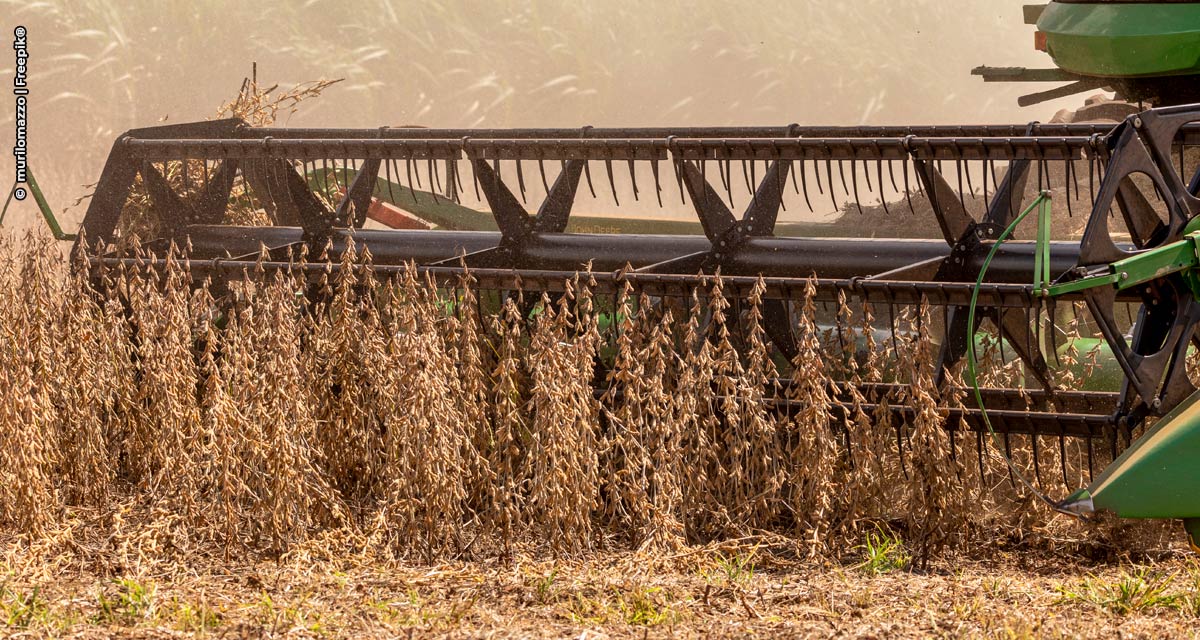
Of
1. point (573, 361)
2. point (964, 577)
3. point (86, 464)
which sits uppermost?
point (573, 361)

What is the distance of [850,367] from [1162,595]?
1167 millimetres

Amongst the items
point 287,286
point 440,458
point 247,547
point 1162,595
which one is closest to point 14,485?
point 247,547

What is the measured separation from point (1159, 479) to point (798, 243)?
6.25 ft

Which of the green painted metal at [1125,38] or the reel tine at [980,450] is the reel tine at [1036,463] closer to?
the reel tine at [980,450]

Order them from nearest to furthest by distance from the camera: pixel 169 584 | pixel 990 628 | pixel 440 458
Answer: pixel 990 628
pixel 169 584
pixel 440 458

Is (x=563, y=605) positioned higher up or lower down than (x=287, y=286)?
lower down

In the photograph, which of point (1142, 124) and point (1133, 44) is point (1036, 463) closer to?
point (1142, 124)

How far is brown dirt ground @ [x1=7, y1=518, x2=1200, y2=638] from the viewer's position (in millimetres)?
3406

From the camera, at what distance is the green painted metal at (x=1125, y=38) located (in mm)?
5215

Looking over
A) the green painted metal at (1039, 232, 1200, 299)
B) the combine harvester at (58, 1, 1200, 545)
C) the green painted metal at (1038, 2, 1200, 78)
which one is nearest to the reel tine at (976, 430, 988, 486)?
the combine harvester at (58, 1, 1200, 545)

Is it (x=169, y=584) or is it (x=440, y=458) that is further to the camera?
(x=440, y=458)

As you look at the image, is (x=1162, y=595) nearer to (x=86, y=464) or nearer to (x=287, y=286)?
(x=287, y=286)

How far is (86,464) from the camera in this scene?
4.58 m

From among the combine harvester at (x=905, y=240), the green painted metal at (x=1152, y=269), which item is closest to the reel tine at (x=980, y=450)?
the combine harvester at (x=905, y=240)
